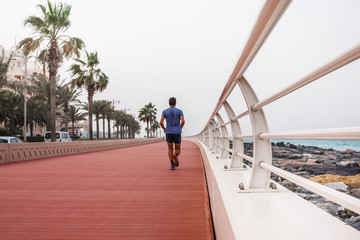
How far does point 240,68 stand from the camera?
2.69m

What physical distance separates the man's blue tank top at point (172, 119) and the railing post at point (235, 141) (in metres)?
3.21

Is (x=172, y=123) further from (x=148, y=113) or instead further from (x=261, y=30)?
(x=148, y=113)

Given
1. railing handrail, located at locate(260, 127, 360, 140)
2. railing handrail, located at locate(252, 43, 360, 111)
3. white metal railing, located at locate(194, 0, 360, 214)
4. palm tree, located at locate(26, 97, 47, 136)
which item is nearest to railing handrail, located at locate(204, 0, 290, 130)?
white metal railing, located at locate(194, 0, 360, 214)

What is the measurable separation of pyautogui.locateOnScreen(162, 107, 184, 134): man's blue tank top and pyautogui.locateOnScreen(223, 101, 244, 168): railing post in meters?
3.21

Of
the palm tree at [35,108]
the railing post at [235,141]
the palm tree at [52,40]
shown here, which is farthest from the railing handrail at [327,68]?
the palm tree at [35,108]

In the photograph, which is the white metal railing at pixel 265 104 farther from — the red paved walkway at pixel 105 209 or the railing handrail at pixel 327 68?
the red paved walkway at pixel 105 209

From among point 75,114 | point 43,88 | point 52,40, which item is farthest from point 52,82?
point 75,114

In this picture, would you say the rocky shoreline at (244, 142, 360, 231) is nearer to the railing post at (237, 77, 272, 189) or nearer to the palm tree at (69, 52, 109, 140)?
the railing post at (237, 77, 272, 189)

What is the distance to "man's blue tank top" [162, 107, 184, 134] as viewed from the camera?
7.68 meters

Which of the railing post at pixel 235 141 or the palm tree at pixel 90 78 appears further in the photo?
the palm tree at pixel 90 78

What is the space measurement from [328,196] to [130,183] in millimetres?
4442

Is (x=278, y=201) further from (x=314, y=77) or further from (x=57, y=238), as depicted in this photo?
(x=57, y=238)

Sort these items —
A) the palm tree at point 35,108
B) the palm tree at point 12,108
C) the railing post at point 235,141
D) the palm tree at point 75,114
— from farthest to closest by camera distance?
the palm tree at point 75,114 < the palm tree at point 35,108 < the palm tree at point 12,108 < the railing post at point 235,141

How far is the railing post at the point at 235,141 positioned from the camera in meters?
4.09
